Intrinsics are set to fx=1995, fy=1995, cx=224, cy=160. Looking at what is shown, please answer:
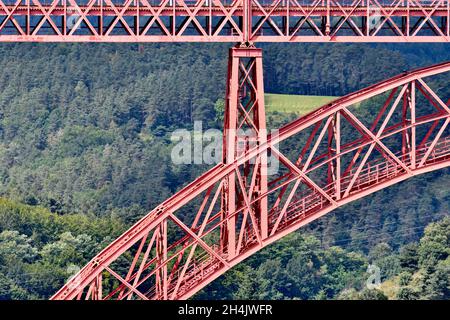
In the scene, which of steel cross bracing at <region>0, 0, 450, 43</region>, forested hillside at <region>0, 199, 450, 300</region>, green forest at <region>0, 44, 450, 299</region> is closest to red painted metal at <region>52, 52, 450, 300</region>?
steel cross bracing at <region>0, 0, 450, 43</region>

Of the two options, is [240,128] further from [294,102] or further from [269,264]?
[294,102]

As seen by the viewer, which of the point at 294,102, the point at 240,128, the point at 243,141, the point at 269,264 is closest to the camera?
the point at 243,141

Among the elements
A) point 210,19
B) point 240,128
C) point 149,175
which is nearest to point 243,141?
point 240,128

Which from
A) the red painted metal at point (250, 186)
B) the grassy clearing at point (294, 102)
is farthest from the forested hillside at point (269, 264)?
the red painted metal at point (250, 186)

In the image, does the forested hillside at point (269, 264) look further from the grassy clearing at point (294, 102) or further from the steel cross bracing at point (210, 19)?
the steel cross bracing at point (210, 19)

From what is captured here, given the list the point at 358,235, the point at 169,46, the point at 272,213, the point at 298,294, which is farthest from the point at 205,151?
the point at 272,213

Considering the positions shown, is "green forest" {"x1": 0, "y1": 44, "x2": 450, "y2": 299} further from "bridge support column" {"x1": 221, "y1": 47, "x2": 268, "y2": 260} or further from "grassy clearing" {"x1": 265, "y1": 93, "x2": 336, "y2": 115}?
"bridge support column" {"x1": 221, "y1": 47, "x2": 268, "y2": 260}
